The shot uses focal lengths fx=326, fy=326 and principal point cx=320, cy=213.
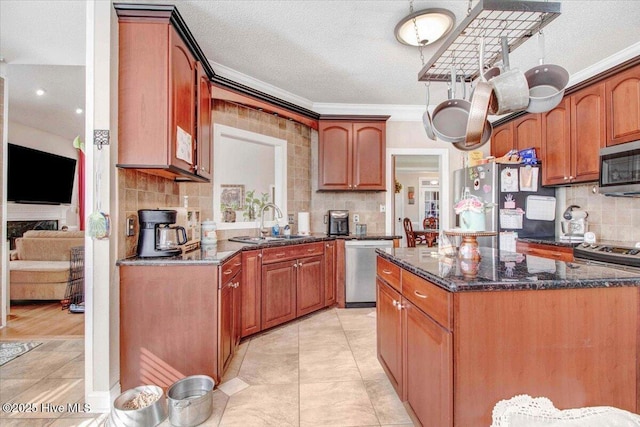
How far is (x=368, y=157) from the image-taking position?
4156mm

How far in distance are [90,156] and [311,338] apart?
2.21 m

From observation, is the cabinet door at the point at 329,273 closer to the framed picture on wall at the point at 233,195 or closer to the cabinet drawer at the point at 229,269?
the framed picture on wall at the point at 233,195

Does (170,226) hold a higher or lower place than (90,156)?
lower

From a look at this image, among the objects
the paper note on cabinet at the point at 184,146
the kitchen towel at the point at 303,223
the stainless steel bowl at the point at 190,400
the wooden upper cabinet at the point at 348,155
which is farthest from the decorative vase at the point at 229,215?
the stainless steel bowl at the point at 190,400

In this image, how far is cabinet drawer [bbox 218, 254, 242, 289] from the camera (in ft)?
6.88

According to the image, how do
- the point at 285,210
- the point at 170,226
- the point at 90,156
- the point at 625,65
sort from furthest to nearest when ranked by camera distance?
the point at 285,210 → the point at 625,65 → the point at 170,226 → the point at 90,156

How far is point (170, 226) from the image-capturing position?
224 cm

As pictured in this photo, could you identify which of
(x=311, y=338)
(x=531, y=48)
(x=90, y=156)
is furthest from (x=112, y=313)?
(x=531, y=48)

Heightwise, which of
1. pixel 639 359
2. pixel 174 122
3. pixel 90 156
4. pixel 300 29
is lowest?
pixel 639 359

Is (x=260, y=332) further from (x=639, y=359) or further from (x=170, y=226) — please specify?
(x=639, y=359)

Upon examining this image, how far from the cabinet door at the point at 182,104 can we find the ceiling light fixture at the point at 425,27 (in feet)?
5.12

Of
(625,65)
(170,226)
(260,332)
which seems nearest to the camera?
(170,226)

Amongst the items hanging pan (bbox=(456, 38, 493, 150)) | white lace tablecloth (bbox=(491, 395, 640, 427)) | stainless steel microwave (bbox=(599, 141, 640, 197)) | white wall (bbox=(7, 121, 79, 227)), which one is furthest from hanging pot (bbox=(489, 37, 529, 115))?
white wall (bbox=(7, 121, 79, 227))

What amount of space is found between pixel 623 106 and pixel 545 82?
4.99 feet
